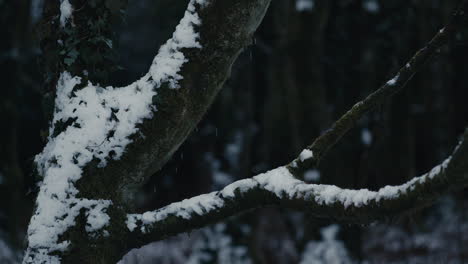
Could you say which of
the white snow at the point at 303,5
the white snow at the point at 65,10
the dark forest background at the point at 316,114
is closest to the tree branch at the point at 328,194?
the white snow at the point at 65,10

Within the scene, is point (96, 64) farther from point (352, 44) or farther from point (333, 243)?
point (352, 44)

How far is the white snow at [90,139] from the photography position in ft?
7.36

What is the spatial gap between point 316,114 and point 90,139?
217 inches

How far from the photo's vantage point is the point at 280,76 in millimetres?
8008

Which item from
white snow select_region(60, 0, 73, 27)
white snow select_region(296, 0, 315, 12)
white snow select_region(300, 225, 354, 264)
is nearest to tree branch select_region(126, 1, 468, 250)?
white snow select_region(60, 0, 73, 27)

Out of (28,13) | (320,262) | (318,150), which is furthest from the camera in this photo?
(28,13)

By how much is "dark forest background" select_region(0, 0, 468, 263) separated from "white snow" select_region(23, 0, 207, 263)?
14.5 ft

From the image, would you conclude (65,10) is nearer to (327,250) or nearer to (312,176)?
(312,176)

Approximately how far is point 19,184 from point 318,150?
815 centimetres

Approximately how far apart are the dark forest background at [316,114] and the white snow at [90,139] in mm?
4413

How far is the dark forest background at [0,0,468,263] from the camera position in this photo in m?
7.58

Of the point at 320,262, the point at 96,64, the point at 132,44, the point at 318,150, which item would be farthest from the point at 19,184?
the point at 318,150

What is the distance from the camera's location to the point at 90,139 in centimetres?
232

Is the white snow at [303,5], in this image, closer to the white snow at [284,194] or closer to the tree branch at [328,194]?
the tree branch at [328,194]
